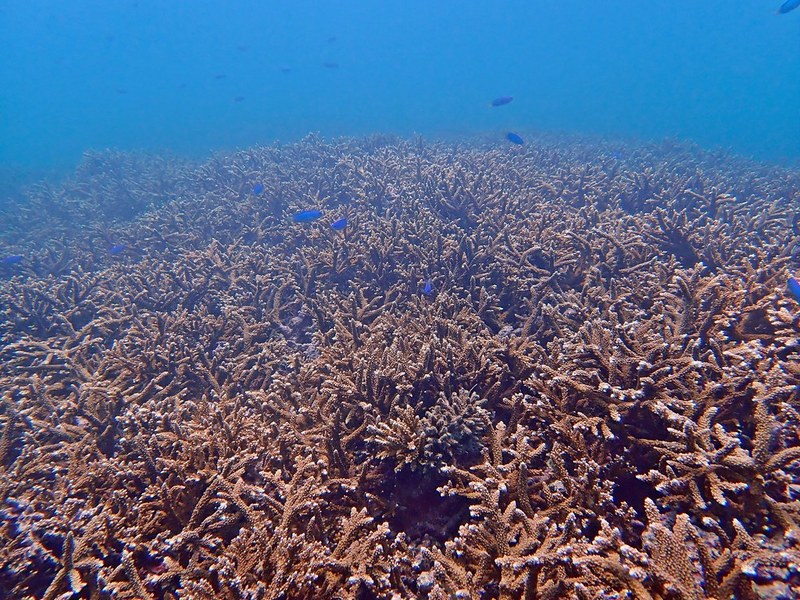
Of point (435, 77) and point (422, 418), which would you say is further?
point (435, 77)

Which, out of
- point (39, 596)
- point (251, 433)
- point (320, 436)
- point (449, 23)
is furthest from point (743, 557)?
point (449, 23)

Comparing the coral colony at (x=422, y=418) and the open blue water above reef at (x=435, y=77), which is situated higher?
the open blue water above reef at (x=435, y=77)

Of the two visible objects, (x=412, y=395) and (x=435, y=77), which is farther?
(x=435, y=77)

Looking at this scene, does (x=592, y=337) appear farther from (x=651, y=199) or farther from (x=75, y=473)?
(x=651, y=199)

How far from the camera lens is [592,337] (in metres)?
3.51

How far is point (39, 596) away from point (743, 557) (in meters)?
4.13

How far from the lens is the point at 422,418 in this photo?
3.28 meters

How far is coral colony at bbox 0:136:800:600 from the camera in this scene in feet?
7.17

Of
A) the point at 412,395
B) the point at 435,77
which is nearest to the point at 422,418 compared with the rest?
the point at 412,395

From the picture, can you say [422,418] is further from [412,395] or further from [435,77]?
[435,77]

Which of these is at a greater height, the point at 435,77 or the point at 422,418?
the point at 435,77

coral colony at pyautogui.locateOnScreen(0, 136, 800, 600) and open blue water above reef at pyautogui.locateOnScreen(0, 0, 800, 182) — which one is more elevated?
open blue water above reef at pyautogui.locateOnScreen(0, 0, 800, 182)

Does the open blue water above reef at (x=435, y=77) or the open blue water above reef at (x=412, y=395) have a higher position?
the open blue water above reef at (x=435, y=77)

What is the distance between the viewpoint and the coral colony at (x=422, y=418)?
2.19 m
